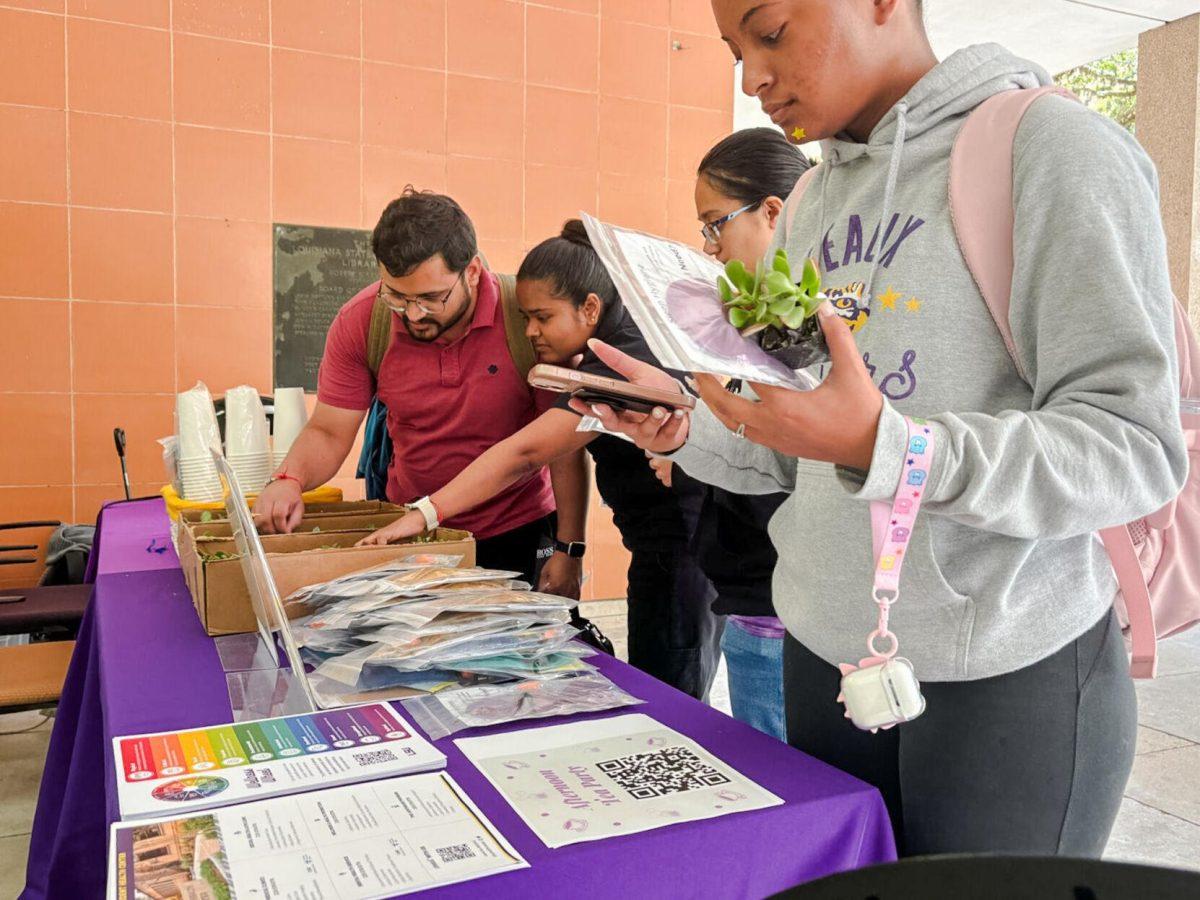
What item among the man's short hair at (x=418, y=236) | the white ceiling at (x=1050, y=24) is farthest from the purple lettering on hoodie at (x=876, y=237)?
the white ceiling at (x=1050, y=24)

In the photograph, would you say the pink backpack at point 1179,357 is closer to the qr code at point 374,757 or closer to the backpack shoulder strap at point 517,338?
the qr code at point 374,757

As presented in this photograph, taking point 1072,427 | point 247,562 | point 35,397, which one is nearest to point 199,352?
point 35,397

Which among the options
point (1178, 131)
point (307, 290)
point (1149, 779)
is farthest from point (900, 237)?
point (1178, 131)

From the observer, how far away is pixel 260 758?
0.97 metres

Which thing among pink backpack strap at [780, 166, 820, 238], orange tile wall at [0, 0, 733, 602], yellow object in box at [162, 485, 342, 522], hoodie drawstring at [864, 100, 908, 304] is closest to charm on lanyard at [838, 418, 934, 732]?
hoodie drawstring at [864, 100, 908, 304]

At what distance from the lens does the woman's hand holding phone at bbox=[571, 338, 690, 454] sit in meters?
1.10

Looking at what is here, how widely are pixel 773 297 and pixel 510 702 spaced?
25.2 inches

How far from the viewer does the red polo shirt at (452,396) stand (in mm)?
2303

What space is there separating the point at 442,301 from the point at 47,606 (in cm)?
189

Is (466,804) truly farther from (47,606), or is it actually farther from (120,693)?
(47,606)

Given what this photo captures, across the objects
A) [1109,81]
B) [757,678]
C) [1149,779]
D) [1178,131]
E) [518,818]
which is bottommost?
[1149,779]

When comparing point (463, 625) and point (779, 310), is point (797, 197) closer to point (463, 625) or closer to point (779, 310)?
point (779, 310)

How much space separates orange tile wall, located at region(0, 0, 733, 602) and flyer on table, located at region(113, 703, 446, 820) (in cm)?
381

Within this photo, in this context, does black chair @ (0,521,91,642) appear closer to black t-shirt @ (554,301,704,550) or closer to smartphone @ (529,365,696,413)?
black t-shirt @ (554,301,704,550)
